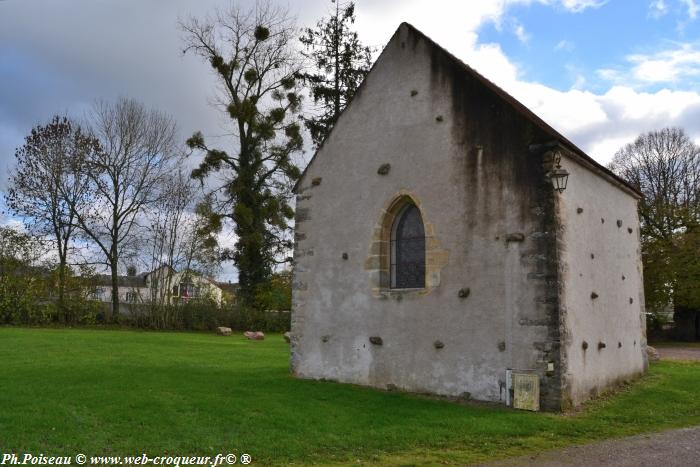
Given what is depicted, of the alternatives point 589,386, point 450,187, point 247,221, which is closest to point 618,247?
point 589,386

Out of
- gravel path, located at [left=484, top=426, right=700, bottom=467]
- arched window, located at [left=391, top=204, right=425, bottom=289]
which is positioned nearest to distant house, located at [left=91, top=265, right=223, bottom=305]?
arched window, located at [left=391, top=204, right=425, bottom=289]

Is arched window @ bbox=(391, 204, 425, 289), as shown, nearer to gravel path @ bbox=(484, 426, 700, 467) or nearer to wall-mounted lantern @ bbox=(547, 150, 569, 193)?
wall-mounted lantern @ bbox=(547, 150, 569, 193)

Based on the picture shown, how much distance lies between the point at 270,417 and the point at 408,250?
4.90m

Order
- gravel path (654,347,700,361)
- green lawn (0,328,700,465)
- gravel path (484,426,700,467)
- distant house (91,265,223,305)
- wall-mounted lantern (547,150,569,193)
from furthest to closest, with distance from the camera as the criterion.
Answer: distant house (91,265,223,305)
gravel path (654,347,700,361)
wall-mounted lantern (547,150,569,193)
green lawn (0,328,700,465)
gravel path (484,426,700,467)

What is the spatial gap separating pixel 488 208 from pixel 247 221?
21545mm

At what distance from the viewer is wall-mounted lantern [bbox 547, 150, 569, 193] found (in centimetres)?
1023

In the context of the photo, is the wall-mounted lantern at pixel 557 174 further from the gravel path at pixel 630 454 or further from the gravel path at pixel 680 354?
the gravel path at pixel 680 354

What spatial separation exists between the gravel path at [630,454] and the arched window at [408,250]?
190 inches

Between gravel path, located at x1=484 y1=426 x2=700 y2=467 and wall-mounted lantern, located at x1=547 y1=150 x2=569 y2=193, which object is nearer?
gravel path, located at x1=484 y1=426 x2=700 y2=467

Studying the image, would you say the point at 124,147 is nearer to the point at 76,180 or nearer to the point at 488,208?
the point at 76,180

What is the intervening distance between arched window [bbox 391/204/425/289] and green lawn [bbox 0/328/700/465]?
91.5 inches

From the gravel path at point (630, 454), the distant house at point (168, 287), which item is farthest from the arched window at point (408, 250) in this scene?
the distant house at point (168, 287)

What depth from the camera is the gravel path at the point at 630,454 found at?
7.07 meters

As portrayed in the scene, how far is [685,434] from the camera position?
28.4 feet
